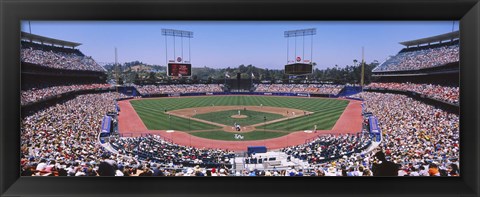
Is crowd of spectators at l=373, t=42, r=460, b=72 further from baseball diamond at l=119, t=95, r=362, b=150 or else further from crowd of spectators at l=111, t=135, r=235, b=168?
crowd of spectators at l=111, t=135, r=235, b=168

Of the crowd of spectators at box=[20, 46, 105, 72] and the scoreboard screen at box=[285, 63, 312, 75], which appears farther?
the scoreboard screen at box=[285, 63, 312, 75]

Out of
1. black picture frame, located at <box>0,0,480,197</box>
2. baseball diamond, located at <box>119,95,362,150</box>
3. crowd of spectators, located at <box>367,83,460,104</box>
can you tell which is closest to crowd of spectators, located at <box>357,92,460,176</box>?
black picture frame, located at <box>0,0,480,197</box>

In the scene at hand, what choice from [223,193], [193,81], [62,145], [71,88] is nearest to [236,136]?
[62,145]

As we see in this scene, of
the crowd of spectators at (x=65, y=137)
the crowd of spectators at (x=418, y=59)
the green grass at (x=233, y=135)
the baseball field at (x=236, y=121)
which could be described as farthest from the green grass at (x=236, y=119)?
the crowd of spectators at (x=418, y=59)

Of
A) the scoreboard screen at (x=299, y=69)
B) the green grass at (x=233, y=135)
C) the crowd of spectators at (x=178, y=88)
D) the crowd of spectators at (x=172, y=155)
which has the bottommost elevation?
the green grass at (x=233, y=135)

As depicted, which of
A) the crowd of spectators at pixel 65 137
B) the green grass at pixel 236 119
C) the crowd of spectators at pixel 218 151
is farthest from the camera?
the green grass at pixel 236 119

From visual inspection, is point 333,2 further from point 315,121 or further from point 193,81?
point 193,81

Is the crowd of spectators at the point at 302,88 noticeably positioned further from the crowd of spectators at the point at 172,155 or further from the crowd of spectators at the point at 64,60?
the crowd of spectators at the point at 172,155
